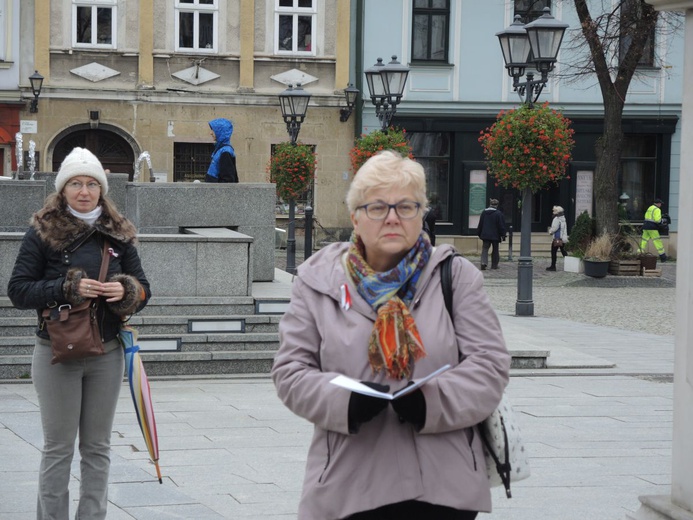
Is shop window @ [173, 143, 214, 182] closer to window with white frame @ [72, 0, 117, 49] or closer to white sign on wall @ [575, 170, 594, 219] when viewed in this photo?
window with white frame @ [72, 0, 117, 49]

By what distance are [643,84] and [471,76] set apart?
15.5ft

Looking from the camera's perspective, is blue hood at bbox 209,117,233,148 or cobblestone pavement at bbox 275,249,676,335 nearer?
blue hood at bbox 209,117,233,148

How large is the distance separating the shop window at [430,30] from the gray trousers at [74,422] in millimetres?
28926

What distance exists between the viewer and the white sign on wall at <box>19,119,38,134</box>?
30.7m

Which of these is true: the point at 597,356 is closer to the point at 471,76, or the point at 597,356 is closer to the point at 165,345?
the point at 165,345

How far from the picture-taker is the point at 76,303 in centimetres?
546

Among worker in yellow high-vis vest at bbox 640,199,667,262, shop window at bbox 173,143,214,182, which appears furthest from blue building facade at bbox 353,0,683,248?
shop window at bbox 173,143,214,182

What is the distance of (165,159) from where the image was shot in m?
31.8

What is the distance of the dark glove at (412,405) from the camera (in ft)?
10.9

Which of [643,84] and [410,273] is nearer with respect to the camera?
[410,273]

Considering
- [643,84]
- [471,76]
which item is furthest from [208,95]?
[643,84]

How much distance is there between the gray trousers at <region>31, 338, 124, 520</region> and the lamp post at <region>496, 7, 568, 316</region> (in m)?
13.1

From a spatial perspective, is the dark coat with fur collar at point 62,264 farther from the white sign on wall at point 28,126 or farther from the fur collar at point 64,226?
the white sign on wall at point 28,126

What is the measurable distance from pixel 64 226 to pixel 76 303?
35cm
